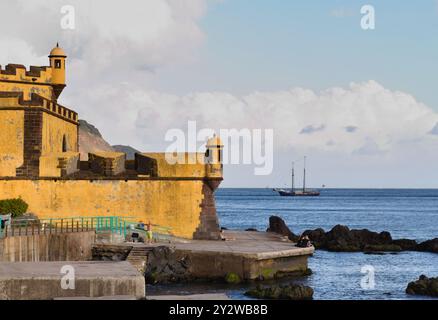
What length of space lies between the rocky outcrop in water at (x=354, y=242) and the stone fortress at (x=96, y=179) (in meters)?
16.2

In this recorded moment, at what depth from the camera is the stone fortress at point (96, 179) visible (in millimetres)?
38344

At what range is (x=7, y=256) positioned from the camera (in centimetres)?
2834

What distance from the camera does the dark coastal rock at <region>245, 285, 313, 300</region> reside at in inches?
1163

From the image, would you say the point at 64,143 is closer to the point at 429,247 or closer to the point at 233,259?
the point at 233,259

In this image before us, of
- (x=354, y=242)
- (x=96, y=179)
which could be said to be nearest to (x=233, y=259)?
(x=96, y=179)

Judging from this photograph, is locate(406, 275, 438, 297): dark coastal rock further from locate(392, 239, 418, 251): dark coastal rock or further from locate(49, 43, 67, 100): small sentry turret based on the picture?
locate(392, 239, 418, 251): dark coastal rock

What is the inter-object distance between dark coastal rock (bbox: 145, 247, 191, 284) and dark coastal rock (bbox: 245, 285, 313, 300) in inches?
153

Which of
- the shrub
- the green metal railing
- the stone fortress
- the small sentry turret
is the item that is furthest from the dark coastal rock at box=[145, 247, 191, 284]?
the small sentry turret

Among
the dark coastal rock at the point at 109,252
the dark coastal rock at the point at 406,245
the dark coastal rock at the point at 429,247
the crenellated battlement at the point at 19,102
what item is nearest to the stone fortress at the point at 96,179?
the crenellated battlement at the point at 19,102

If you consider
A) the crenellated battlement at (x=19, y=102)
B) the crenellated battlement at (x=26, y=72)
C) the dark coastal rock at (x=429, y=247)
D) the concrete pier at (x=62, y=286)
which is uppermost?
the crenellated battlement at (x=26, y=72)

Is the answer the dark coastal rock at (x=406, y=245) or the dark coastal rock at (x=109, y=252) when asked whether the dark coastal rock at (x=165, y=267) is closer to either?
the dark coastal rock at (x=109, y=252)

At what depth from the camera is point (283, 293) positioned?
29.8 metres

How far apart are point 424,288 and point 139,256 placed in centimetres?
1181

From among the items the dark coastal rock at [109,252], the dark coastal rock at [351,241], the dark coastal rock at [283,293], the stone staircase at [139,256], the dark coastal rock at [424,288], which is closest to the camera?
the dark coastal rock at [283,293]
